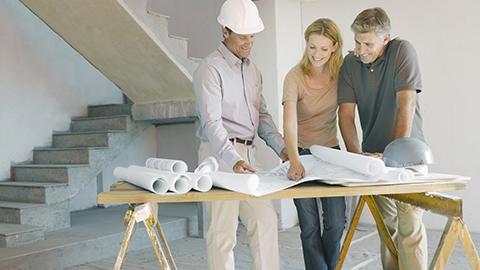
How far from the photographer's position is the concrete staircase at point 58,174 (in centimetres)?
408

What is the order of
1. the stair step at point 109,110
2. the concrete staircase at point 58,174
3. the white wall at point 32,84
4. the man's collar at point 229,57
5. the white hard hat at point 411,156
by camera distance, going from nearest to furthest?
1. the white hard hat at point 411,156
2. the man's collar at point 229,57
3. the concrete staircase at point 58,174
4. the white wall at point 32,84
5. the stair step at point 109,110

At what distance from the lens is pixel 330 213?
2.37 meters

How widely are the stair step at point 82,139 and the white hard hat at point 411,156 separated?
3.78 m

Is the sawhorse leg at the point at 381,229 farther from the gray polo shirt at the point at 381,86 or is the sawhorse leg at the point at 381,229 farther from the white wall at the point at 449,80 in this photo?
the white wall at the point at 449,80

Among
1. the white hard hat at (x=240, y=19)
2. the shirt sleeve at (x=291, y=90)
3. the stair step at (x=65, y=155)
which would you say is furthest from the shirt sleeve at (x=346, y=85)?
the stair step at (x=65, y=155)

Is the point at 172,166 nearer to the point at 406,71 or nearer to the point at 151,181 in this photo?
the point at 151,181

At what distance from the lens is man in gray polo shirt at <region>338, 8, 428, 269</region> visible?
205cm

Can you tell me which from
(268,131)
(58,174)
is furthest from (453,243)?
(58,174)

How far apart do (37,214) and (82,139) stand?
51.3 inches

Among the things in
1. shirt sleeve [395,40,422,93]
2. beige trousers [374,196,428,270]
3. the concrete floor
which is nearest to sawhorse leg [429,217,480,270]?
beige trousers [374,196,428,270]

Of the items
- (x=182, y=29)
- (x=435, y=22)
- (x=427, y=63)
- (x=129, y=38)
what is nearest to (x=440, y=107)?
(x=427, y=63)

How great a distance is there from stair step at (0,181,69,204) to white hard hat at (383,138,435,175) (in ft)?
11.4

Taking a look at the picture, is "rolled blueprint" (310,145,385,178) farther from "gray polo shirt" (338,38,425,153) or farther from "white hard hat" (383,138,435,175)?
"gray polo shirt" (338,38,425,153)

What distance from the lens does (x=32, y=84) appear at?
5.40 meters
